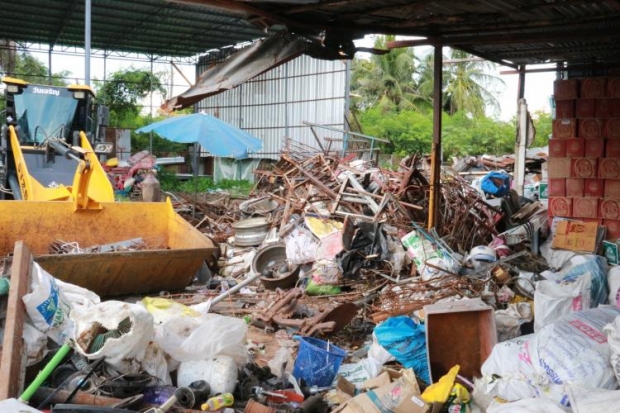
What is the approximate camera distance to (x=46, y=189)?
849cm

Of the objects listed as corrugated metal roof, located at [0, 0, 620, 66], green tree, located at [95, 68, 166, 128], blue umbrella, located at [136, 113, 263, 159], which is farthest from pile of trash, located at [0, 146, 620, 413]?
green tree, located at [95, 68, 166, 128]

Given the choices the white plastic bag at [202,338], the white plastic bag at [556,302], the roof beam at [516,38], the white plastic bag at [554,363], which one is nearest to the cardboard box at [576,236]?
the roof beam at [516,38]

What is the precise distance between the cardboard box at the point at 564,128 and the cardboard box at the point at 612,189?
794 millimetres

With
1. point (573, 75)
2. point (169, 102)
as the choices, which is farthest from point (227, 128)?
point (169, 102)

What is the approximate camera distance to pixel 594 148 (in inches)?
332

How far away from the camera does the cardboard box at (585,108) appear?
27.7 feet

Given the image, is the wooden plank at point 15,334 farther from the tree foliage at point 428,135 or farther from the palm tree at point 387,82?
the palm tree at point 387,82

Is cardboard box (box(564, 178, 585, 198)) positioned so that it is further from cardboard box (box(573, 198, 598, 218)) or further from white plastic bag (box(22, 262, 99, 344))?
white plastic bag (box(22, 262, 99, 344))

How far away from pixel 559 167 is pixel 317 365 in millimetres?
5504

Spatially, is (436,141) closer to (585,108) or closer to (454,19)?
(454,19)

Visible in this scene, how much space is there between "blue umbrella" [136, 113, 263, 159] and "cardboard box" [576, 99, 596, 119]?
8.06 metres

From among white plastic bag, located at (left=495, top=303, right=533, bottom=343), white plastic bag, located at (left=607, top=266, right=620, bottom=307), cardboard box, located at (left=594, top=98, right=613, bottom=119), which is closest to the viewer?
white plastic bag, located at (left=495, top=303, right=533, bottom=343)

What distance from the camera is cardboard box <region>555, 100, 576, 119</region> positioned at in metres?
8.64

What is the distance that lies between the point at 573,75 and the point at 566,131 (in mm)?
1768
